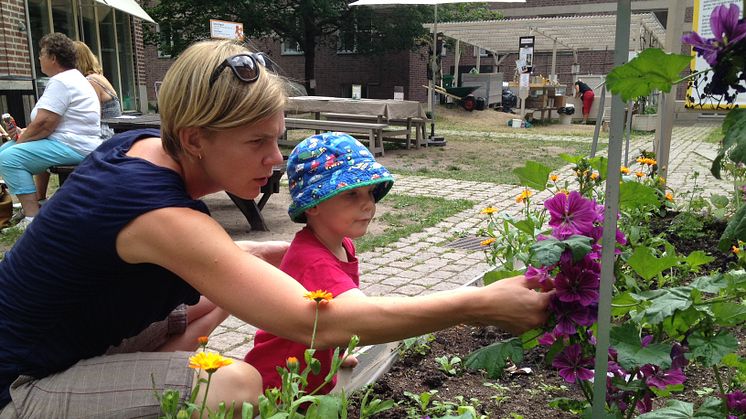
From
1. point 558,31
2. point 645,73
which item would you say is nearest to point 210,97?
point 645,73

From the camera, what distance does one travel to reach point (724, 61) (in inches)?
44.5

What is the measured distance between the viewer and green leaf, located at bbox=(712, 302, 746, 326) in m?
1.45

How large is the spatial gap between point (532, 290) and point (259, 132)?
0.72 m

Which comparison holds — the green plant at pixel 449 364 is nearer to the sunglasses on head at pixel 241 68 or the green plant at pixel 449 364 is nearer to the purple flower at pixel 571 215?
the purple flower at pixel 571 215

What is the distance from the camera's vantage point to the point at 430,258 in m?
4.80

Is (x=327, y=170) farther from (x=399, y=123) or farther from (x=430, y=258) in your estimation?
(x=399, y=123)

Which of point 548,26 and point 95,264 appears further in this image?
point 548,26

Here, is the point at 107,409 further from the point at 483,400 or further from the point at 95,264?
Result: the point at 483,400

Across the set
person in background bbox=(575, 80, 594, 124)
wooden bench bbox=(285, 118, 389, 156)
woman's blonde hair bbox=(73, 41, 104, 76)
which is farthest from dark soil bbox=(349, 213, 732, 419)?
person in background bbox=(575, 80, 594, 124)

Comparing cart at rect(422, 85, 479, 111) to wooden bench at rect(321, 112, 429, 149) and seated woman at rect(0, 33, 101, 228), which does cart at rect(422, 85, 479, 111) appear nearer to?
wooden bench at rect(321, 112, 429, 149)

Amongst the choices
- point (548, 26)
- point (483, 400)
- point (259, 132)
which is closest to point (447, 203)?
point (483, 400)

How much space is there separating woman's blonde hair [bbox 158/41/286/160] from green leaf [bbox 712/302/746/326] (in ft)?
3.62

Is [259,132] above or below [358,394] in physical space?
above

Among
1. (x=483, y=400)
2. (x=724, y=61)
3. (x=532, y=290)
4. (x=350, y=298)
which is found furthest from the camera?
(x=483, y=400)
